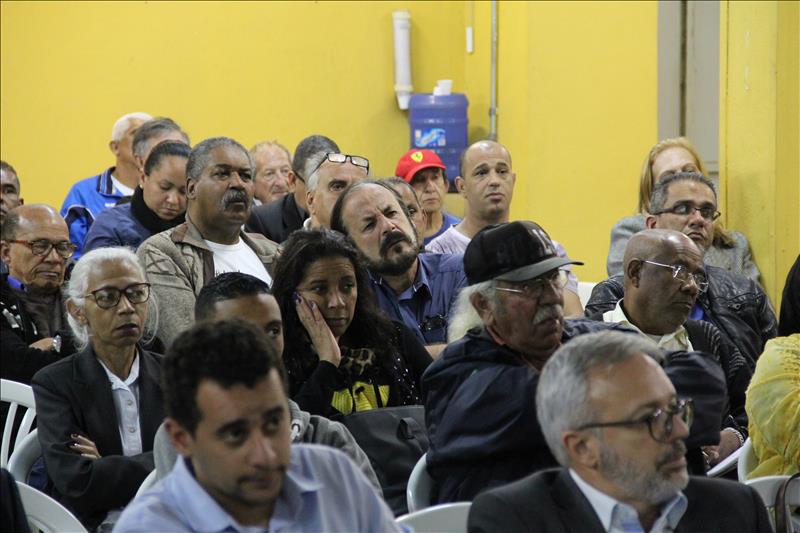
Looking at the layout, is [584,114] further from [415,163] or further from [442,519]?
[442,519]

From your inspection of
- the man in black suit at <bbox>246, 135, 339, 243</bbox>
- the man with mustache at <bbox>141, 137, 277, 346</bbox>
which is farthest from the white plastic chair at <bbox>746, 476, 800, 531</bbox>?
the man in black suit at <bbox>246, 135, 339, 243</bbox>

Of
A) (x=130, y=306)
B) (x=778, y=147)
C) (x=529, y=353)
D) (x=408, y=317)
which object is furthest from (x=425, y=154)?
(x=529, y=353)

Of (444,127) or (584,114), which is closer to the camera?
(584,114)

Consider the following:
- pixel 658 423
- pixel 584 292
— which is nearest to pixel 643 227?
pixel 584 292

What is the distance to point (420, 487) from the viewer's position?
2.94 metres

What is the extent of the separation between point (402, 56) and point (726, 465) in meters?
4.94

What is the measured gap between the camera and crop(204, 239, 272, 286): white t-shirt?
427 centimetres

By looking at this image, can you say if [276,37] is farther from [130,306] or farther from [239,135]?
[130,306]

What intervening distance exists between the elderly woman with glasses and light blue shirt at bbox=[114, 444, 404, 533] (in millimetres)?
1155

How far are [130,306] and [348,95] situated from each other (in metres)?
4.62

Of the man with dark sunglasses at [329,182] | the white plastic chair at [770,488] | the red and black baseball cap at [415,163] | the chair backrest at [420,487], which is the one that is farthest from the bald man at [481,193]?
the white plastic chair at [770,488]

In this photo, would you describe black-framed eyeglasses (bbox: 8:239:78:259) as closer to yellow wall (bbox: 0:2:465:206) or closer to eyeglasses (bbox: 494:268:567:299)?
eyeglasses (bbox: 494:268:567:299)

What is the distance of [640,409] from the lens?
2.25m

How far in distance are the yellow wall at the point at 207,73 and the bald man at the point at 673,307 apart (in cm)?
448
